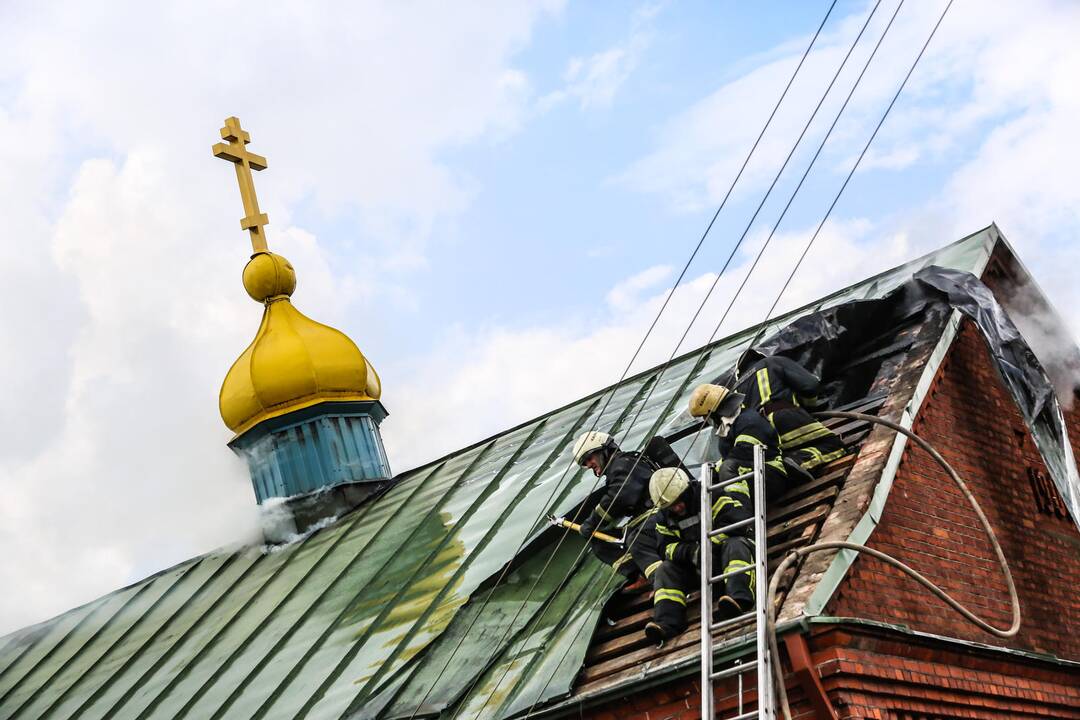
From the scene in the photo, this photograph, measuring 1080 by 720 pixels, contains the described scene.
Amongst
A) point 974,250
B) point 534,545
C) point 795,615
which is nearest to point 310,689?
point 534,545

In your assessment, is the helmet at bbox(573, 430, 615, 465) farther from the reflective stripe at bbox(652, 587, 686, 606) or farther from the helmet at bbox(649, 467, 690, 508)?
the reflective stripe at bbox(652, 587, 686, 606)

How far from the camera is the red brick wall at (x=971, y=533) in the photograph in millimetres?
9453

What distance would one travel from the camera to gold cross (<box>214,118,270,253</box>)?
1970cm

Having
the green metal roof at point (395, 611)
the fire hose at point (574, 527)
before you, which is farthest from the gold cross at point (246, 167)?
the fire hose at point (574, 527)

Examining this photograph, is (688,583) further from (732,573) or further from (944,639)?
(944,639)

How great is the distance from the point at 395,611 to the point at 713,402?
3.55m

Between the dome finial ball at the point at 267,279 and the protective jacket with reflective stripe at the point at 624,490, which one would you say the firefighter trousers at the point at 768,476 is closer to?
the protective jacket with reflective stripe at the point at 624,490

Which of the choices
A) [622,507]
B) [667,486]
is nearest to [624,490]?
[622,507]

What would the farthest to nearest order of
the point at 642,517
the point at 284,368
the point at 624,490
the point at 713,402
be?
the point at 284,368 < the point at 713,402 < the point at 624,490 < the point at 642,517

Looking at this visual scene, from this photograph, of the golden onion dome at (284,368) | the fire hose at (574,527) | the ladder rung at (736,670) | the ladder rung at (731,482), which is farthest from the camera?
the golden onion dome at (284,368)

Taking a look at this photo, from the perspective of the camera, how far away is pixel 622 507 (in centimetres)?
Result: 1068

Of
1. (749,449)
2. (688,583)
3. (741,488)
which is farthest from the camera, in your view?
(749,449)

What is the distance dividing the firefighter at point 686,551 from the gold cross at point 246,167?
10588 mm

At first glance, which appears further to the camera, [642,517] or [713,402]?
[713,402]
